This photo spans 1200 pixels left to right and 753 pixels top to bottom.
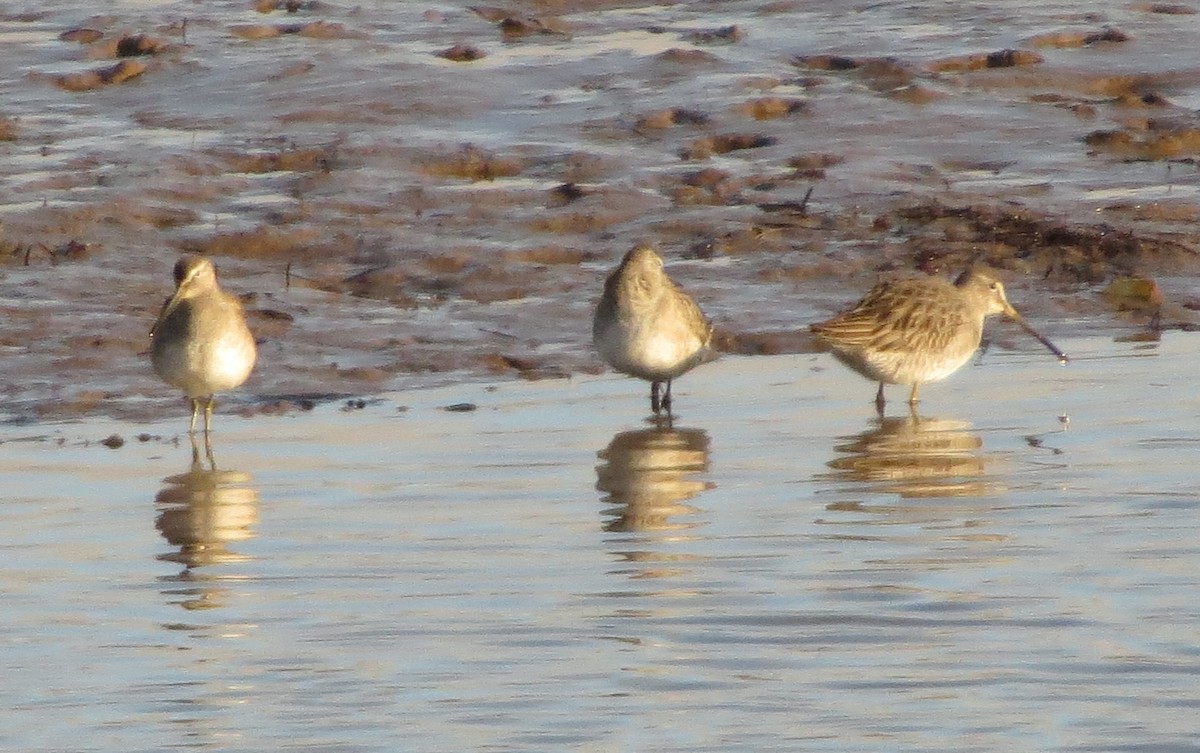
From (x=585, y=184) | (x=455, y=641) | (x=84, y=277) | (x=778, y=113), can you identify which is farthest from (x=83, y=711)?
(x=778, y=113)

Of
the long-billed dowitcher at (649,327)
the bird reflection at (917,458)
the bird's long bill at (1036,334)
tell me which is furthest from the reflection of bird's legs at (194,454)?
the bird's long bill at (1036,334)

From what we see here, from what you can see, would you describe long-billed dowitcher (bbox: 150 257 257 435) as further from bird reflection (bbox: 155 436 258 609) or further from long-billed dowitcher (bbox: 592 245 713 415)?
long-billed dowitcher (bbox: 592 245 713 415)

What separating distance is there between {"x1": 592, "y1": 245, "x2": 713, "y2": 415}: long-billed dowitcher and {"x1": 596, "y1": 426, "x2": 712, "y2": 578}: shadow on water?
619 millimetres

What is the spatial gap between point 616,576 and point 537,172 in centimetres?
879

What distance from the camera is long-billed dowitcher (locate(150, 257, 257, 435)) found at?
36.7 ft

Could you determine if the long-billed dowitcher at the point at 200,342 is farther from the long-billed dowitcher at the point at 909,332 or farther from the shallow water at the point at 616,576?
the long-billed dowitcher at the point at 909,332

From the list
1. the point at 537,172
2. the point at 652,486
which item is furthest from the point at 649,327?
the point at 537,172

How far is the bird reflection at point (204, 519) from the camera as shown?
8312 millimetres

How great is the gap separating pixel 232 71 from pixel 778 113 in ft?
14.2

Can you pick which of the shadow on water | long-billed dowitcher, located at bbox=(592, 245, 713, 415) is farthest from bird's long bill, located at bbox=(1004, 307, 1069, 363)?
the shadow on water

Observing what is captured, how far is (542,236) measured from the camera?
15312mm

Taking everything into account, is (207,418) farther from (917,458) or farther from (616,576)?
(616,576)

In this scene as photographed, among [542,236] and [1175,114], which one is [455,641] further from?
[1175,114]

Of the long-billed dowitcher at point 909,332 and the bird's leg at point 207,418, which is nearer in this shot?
the bird's leg at point 207,418
